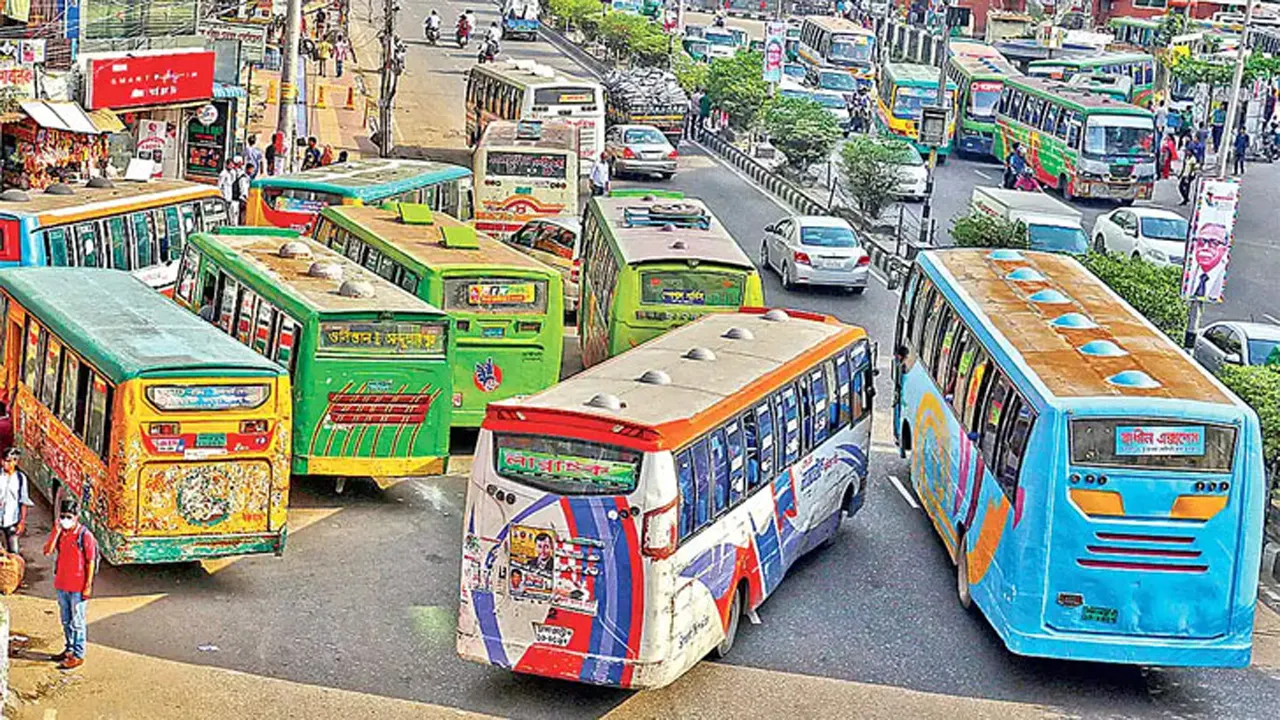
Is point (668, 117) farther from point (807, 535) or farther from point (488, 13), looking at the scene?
point (488, 13)

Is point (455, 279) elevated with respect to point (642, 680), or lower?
elevated

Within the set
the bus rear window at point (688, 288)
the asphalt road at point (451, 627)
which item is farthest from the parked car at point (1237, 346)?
the asphalt road at point (451, 627)

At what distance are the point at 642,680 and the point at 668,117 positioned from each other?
37034 millimetres

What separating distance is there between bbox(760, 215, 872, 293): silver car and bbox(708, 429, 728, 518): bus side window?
1729 cm

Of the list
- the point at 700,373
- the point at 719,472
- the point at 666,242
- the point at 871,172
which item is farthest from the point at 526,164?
the point at 719,472

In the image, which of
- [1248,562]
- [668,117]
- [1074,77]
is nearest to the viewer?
[1248,562]

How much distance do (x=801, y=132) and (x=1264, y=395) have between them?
25.1m

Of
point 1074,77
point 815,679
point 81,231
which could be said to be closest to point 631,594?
point 815,679

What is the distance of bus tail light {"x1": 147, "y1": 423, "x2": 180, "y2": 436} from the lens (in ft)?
53.6

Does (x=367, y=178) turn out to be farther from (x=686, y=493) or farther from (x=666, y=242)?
(x=686, y=493)

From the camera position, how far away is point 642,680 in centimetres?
1436

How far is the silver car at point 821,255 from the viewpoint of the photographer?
32656mm

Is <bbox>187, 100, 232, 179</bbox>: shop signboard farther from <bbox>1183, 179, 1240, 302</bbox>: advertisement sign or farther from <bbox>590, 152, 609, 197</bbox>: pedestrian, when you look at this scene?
<bbox>1183, 179, 1240, 302</bbox>: advertisement sign

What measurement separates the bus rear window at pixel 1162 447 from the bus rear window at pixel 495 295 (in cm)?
815
